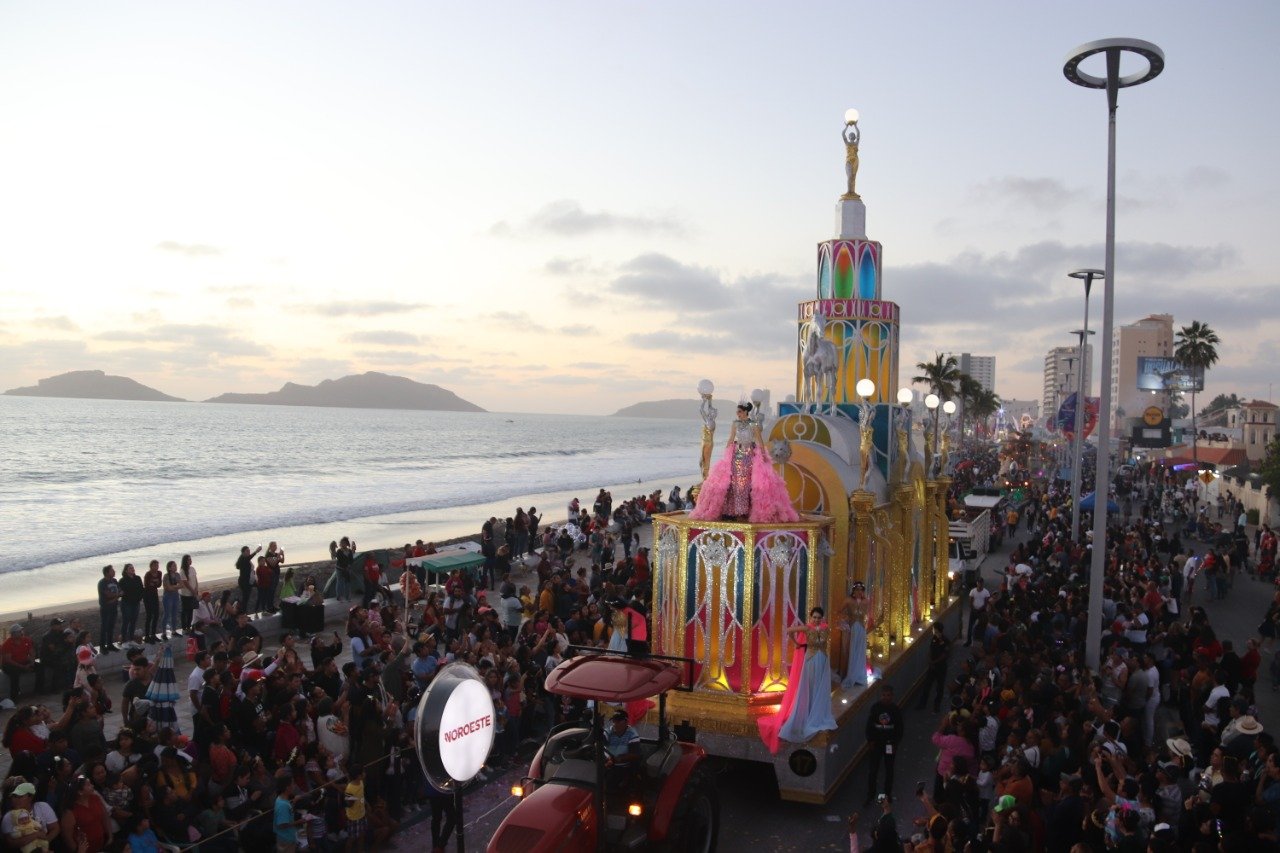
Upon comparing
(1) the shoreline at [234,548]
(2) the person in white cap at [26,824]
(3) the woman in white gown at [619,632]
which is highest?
(3) the woman in white gown at [619,632]

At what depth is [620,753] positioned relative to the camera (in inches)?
318

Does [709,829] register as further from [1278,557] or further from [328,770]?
[1278,557]

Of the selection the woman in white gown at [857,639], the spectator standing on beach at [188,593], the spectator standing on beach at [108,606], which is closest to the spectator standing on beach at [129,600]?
the spectator standing on beach at [108,606]

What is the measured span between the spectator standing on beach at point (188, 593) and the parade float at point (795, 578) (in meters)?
9.59

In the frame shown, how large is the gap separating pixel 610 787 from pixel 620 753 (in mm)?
356

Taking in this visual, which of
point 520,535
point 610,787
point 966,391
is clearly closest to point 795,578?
point 610,787

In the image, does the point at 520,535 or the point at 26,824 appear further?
the point at 520,535

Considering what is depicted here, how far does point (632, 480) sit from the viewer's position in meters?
81.6

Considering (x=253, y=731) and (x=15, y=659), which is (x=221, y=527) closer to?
(x=15, y=659)

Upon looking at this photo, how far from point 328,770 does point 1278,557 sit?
2870cm

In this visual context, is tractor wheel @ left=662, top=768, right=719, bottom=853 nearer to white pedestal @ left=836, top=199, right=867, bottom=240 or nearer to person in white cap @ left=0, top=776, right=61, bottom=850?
person in white cap @ left=0, top=776, right=61, bottom=850

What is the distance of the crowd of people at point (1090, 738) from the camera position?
7180 millimetres

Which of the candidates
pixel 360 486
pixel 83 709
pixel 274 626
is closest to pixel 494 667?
pixel 83 709

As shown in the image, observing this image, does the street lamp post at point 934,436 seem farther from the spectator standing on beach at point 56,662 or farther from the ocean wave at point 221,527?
the ocean wave at point 221,527
